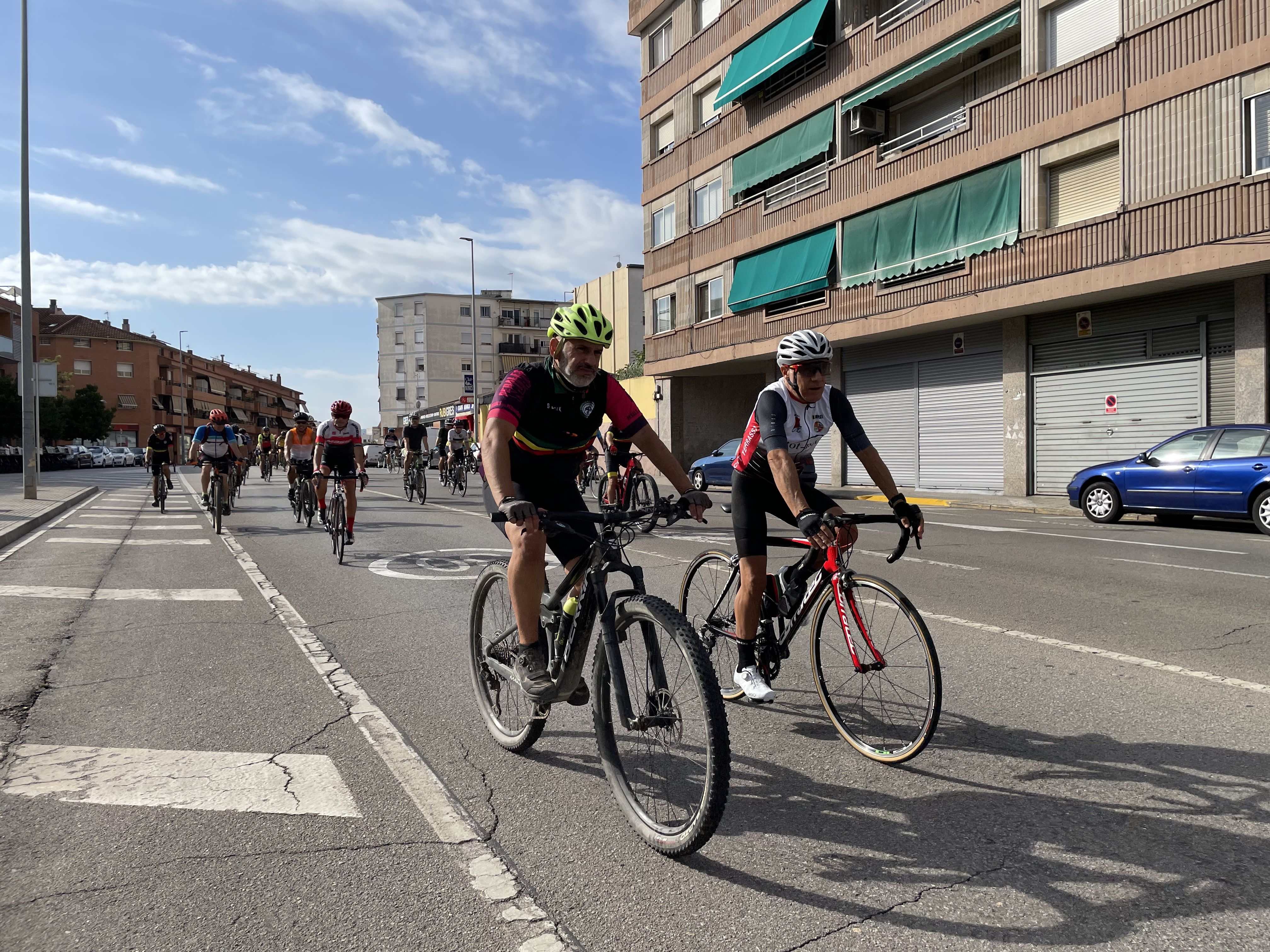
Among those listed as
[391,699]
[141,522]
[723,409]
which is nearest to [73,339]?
[723,409]

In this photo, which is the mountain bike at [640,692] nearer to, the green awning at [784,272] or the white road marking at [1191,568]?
the white road marking at [1191,568]

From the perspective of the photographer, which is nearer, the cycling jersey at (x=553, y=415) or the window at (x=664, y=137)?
the cycling jersey at (x=553, y=415)

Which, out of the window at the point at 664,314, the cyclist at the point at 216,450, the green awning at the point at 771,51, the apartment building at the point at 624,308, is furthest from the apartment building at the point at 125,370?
the cyclist at the point at 216,450

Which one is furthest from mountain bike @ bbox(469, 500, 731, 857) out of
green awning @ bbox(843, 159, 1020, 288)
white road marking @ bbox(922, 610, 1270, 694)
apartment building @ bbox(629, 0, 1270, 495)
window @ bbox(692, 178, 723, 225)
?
window @ bbox(692, 178, 723, 225)

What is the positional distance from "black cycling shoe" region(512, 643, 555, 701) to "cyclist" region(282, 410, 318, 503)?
36.4ft

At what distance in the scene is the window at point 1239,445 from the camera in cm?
1244

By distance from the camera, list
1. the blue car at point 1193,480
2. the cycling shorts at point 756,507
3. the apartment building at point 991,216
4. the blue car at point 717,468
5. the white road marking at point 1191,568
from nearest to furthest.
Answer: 1. the cycling shorts at point 756,507
2. the white road marking at point 1191,568
3. the blue car at point 1193,480
4. the apartment building at point 991,216
5. the blue car at point 717,468

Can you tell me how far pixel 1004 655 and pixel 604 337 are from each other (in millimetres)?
3242

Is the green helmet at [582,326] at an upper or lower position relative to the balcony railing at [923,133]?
lower

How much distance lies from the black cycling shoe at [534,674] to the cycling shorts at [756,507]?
112 cm

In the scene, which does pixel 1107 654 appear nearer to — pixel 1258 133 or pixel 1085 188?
pixel 1258 133

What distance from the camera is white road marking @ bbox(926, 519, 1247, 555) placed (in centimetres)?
1051

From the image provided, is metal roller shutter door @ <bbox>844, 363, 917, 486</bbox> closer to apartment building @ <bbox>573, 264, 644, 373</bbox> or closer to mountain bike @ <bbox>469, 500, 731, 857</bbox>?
mountain bike @ <bbox>469, 500, 731, 857</bbox>

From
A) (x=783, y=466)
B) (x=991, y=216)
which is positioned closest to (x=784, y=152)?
(x=991, y=216)
